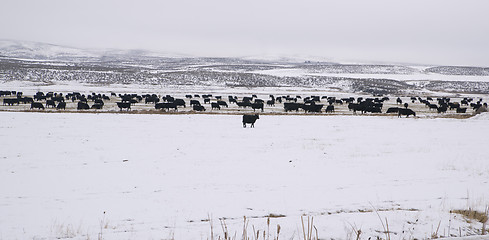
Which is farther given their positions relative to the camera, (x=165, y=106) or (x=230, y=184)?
(x=165, y=106)

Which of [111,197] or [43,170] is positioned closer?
[111,197]

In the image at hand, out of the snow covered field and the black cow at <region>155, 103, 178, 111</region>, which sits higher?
the snow covered field

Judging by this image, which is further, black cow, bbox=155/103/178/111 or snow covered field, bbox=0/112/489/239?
black cow, bbox=155/103/178/111

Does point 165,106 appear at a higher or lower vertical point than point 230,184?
lower

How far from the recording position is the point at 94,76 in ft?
259

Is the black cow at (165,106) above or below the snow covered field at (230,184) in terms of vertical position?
below

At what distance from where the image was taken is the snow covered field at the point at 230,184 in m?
5.09

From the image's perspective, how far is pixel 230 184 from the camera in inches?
304

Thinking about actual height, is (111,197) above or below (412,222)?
below

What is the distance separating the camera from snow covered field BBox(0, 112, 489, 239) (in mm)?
5086

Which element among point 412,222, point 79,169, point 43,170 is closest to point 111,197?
point 79,169

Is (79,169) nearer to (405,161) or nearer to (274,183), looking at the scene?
(274,183)

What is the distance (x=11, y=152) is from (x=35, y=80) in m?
68.1

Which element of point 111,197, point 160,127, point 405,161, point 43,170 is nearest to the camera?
point 111,197
